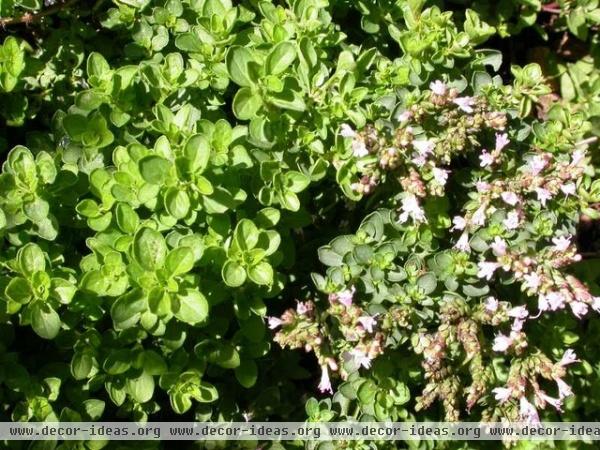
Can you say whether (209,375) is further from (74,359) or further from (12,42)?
(12,42)

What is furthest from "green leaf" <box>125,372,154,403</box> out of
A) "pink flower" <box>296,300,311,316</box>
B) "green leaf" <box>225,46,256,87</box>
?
"green leaf" <box>225,46,256,87</box>

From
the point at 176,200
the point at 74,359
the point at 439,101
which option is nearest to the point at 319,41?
the point at 439,101

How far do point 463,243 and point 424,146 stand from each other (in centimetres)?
40

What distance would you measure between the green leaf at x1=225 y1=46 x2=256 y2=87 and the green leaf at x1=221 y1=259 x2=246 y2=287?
626 mm

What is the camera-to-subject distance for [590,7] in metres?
3.35

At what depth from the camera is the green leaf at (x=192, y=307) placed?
2.14 meters

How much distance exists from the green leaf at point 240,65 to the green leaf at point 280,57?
0.07 meters

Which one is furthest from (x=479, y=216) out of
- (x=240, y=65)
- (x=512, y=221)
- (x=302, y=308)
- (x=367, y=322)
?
(x=240, y=65)

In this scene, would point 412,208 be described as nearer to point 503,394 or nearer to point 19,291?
point 503,394

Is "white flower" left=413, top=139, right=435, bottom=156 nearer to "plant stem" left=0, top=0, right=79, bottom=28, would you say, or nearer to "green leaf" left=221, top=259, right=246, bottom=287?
"green leaf" left=221, top=259, right=246, bottom=287

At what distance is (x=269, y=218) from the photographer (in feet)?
7.93

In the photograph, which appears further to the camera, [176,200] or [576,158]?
[576,158]

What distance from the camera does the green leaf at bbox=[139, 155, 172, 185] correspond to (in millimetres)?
2158

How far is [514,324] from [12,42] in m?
2.03
